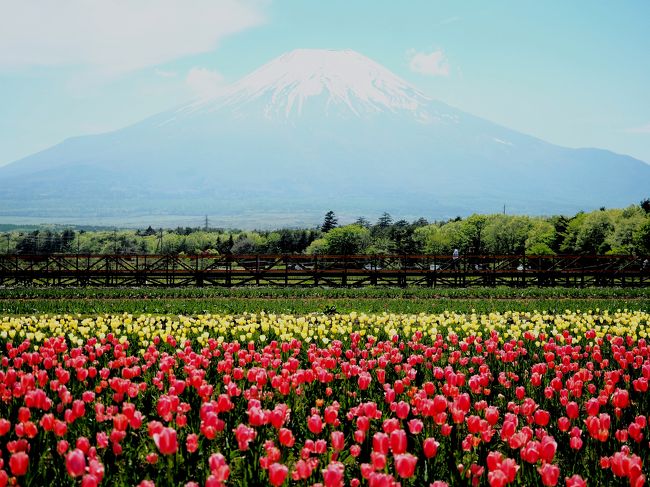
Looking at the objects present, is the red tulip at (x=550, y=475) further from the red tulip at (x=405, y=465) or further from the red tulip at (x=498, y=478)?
the red tulip at (x=405, y=465)

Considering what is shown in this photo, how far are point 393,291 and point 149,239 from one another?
415ft

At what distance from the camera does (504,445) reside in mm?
7031

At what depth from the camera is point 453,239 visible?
102 m

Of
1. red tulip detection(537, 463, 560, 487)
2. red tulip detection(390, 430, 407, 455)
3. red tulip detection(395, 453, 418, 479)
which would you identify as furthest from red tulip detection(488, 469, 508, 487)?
red tulip detection(390, 430, 407, 455)

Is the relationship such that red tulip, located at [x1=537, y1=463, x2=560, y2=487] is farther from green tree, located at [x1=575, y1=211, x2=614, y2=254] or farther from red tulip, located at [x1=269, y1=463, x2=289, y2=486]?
green tree, located at [x1=575, y1=211, x2=614, y2=254]

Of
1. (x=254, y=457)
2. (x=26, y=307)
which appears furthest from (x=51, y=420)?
(x=26, y=307)

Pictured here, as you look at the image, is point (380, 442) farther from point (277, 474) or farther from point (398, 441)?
point (277, 474)

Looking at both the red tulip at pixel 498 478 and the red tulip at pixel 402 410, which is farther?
the red tulip at pixel 402 410

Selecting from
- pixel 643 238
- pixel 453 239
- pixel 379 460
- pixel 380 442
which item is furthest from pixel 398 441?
pixel 453 239

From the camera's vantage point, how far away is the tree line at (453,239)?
226 ft

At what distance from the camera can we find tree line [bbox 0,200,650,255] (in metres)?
68.8

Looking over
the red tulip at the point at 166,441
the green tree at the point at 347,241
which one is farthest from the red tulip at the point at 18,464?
the green tree at the point at 347,241

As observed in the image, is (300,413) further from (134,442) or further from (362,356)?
(362,356)

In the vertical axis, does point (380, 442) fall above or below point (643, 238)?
below
